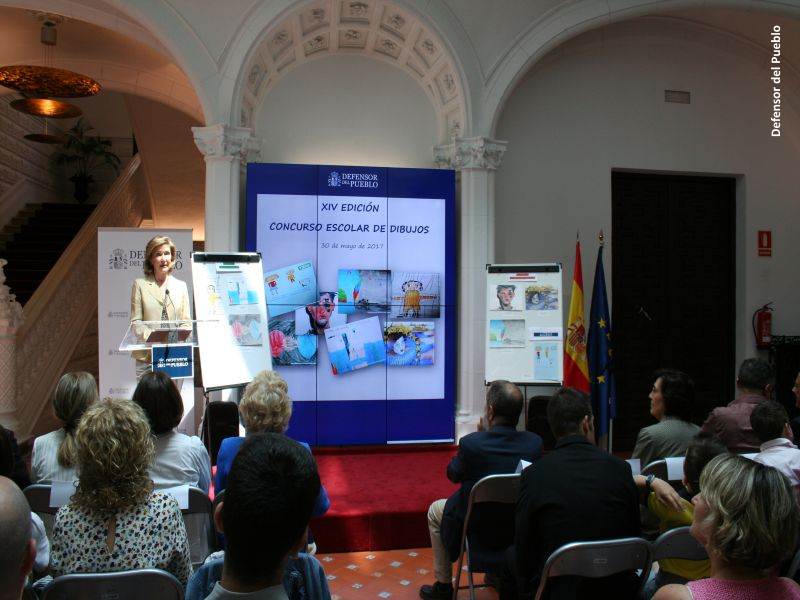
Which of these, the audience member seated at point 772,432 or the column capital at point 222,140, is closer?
the audience member seated at point 772,432

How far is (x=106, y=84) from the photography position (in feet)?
26.1

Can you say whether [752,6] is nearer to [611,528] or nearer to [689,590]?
[611,528]

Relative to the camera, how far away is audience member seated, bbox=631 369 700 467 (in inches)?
123

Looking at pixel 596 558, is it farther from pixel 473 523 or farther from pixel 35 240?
pixel 35 240

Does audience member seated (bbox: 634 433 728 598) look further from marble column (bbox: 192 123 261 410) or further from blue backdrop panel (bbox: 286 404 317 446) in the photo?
marble column (bbox: 192 123 261 410)

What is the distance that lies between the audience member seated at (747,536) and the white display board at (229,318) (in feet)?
11.5

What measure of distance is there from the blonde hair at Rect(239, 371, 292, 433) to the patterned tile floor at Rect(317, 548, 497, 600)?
1246mm

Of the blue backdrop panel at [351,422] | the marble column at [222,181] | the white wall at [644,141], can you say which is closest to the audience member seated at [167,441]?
the marble column at [222,181]

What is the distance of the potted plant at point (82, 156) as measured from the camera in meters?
12.8

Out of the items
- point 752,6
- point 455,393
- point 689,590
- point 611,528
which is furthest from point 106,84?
point 689,590

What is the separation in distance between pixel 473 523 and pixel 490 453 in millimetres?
340

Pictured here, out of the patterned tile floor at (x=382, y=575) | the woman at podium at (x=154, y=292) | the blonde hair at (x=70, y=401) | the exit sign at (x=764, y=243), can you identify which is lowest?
the patterned tile floor at (x=382, y=575)

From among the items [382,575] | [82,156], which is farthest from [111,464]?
[82,156]

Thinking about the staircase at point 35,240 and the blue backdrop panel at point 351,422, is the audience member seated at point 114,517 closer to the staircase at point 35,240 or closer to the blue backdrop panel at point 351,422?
the blue backdrop panel at point 351,422
